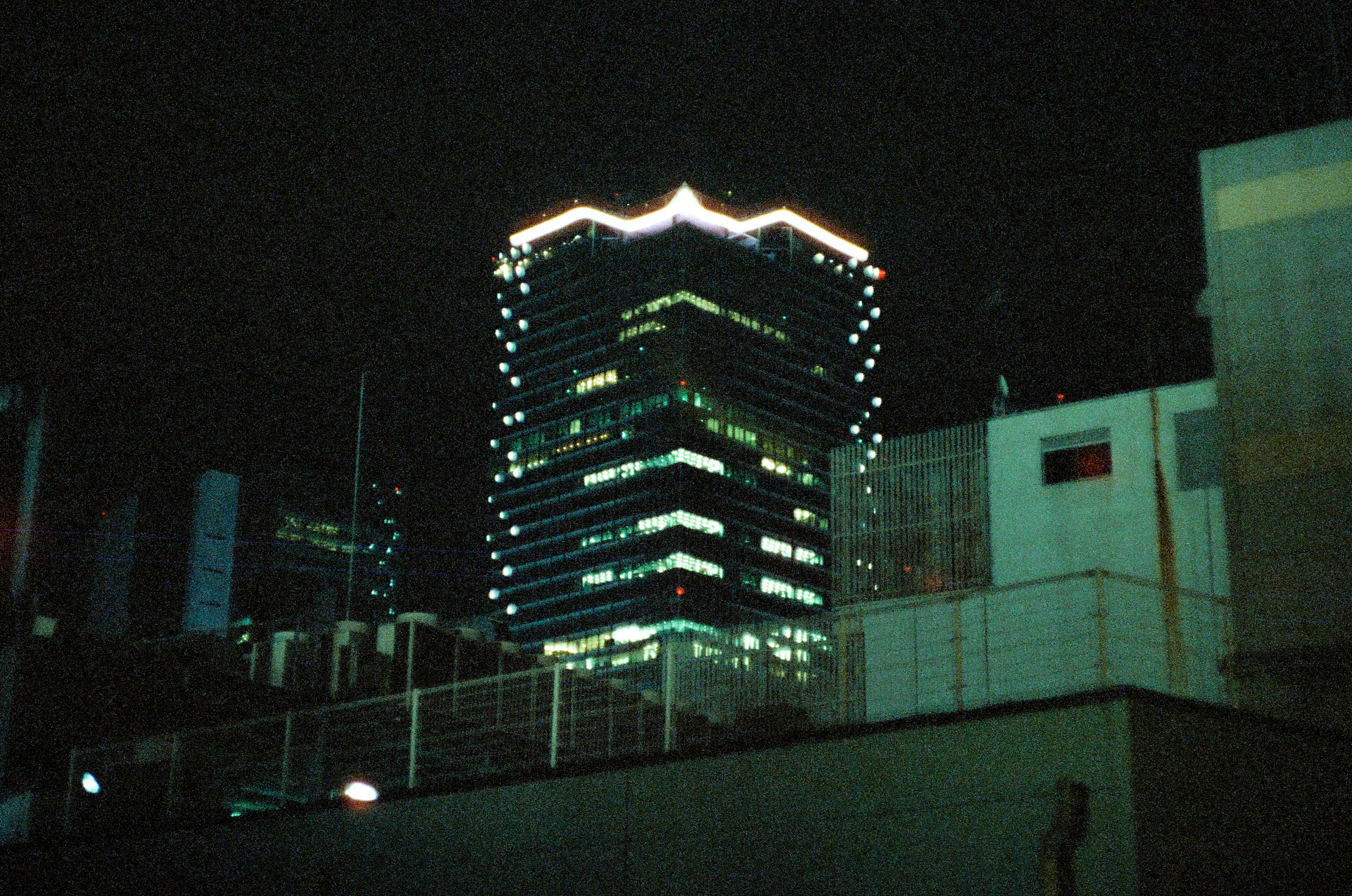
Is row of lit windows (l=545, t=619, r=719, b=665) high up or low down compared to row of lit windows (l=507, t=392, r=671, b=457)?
down

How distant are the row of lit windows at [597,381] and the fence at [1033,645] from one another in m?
134

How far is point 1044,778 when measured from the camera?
12.7 meters

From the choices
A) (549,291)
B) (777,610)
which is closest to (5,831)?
(777,610)

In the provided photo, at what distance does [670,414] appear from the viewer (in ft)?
483

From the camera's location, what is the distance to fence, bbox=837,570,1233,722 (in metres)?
14.8

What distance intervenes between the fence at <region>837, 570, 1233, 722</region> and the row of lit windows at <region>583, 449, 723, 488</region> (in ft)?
414

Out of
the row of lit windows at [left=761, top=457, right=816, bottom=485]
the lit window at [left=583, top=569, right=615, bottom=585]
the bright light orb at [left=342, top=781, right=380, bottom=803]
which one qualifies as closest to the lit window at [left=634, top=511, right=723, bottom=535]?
the lit window at [left=583, top=569, right=615, bottom=585]

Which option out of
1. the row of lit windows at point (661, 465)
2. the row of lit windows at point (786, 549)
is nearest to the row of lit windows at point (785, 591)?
the row of lit windows at point (786, 549)

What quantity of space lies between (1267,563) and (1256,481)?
1.05 m

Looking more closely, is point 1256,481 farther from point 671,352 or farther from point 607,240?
point 607,240

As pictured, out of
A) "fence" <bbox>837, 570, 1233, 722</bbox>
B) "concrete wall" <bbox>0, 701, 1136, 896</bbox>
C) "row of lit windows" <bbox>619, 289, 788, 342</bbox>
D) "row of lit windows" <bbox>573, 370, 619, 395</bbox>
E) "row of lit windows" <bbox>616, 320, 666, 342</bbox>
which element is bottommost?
"concrete wall" <bbox>0, 701, 1136, 896</bbox>

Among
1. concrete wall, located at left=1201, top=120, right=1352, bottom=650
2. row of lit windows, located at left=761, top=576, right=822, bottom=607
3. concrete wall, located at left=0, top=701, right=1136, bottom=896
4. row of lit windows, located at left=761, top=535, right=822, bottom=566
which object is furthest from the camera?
row of lit windows, located at left=761, top=535, right=822, bottom=566

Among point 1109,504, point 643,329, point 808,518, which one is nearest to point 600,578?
point 808,518

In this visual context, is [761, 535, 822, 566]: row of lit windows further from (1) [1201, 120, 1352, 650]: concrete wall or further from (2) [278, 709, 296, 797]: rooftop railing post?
(2) [278, 709, 296, 797]: rooftop railing post
